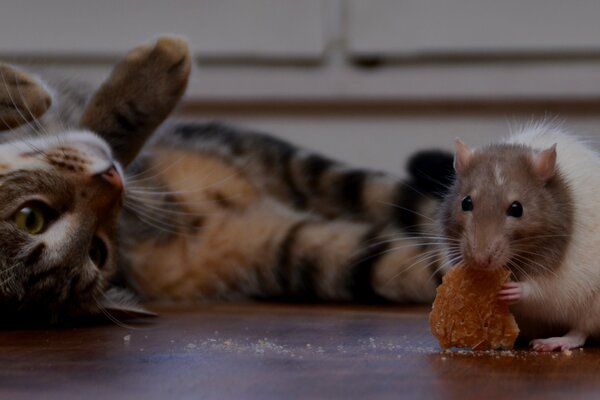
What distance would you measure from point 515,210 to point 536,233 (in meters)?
0.04

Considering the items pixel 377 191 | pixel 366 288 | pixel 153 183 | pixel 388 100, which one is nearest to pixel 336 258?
pixel 366 288

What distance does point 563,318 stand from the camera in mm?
1249

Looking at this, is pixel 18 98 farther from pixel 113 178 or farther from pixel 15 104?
pixel 113 178

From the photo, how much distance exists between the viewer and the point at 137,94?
1863mm

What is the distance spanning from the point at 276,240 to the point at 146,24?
0.82 m

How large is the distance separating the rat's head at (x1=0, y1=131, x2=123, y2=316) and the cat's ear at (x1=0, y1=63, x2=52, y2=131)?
0.44 feet

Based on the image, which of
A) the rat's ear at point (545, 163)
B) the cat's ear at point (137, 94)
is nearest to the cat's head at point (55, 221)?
the cat's ear at point (137, 94)

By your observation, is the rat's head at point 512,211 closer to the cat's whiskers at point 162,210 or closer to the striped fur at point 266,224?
the striped fur at point 266,224

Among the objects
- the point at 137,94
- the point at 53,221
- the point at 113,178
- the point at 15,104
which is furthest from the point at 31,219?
the point at 137,94

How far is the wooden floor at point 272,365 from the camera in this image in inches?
39.0

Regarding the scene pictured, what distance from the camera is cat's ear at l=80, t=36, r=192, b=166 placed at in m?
1.86

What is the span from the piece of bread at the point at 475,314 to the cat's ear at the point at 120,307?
0.58 metres

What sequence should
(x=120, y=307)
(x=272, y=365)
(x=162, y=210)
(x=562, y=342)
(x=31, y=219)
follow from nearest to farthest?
1. (x=272, y=365)
2. (x=562, y=342)
3. (x=31, y=219)
4. (x=120, y=307)
5. (x=162, y=210)

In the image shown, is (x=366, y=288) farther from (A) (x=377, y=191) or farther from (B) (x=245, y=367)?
(B) (x=245, y=367)
